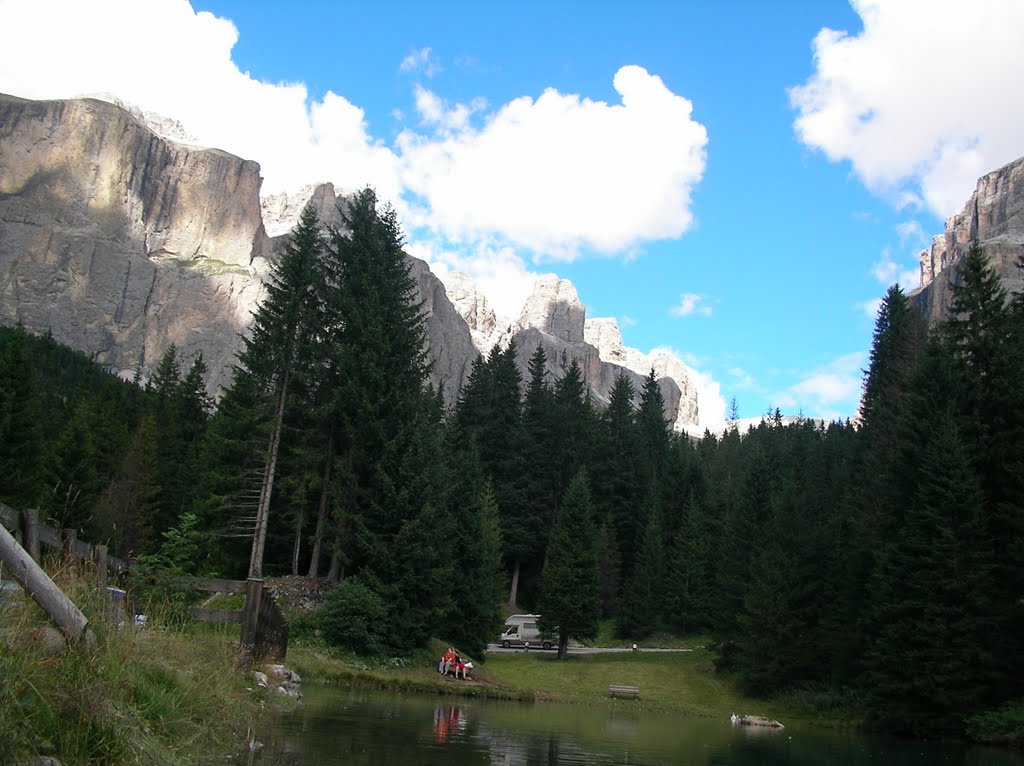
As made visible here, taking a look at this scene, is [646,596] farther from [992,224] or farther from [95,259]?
[95,259]

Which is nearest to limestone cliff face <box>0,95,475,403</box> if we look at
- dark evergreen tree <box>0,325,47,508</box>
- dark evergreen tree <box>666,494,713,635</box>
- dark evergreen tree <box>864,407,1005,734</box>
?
dark evergreen tree <box>666,494,713,635</box>

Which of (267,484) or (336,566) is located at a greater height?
(267,484)

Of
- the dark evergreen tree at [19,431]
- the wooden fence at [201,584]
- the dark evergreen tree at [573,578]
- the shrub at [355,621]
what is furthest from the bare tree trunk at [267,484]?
the dark evergreen tree at [573,578]

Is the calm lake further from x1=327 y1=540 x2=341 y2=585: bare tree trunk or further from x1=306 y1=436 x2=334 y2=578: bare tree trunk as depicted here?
x1=306 y1=436 x2=334 y2=578: bare tree trunk

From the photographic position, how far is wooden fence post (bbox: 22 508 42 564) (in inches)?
317

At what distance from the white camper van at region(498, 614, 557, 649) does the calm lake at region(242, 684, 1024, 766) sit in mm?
23678

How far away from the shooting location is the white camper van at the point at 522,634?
5325cm

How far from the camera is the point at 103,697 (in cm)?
585

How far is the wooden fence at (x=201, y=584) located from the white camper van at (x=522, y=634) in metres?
37.1

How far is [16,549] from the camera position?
5754 mm

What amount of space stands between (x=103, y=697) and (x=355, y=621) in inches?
945

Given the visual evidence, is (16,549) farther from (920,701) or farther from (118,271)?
(118,271)

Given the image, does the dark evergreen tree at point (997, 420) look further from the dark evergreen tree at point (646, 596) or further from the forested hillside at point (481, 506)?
the dark evergreen tree at point (646, 596)

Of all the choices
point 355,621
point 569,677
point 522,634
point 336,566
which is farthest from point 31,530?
point 522,634
